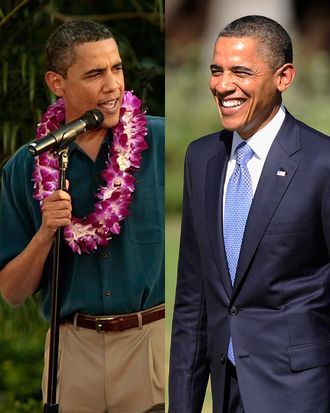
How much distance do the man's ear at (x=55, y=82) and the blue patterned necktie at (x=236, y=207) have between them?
1677 millimetres

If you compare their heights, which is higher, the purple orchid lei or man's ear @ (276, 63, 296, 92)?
man's ear @ (276, 63, 296, 92)

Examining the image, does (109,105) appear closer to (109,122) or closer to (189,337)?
(109,122)

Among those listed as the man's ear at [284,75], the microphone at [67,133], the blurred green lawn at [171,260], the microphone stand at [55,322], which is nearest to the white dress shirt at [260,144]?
the man's ear at [284,75]

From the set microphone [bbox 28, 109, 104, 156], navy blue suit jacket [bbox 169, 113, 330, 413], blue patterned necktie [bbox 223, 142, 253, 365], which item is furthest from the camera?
microphone [bbox 28, 109, 104, 156]

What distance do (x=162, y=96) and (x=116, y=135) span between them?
28 cm

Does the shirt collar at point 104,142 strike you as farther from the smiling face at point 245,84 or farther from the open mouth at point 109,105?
the smiling face at point 245,84

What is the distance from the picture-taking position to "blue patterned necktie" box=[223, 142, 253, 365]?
3.18 m

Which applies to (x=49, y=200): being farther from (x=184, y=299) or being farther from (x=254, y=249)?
(x=254, y=249)

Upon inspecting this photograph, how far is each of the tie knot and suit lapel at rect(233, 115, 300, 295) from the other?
8 cm

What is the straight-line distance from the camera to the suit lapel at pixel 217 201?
3.16 meters

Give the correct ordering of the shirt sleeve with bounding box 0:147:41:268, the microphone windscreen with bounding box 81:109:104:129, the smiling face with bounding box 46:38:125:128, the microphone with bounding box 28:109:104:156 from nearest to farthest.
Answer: the microphone with bounding box 28:109:104:156, the microphone windscreen with bounding box 81:109:104:129, the smiling face with bounding box 46:38:125:128, the shirt sleeve with bounding box 0:147:41:268

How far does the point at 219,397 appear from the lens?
322 centimetres

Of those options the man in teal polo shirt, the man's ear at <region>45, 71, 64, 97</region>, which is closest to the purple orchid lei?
the man in teal polo shirt

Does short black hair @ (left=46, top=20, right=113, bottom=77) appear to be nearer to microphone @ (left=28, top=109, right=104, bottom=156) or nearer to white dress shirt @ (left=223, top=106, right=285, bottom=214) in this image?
microphone @ (left=28, top=109, right=104, bottom=156)
